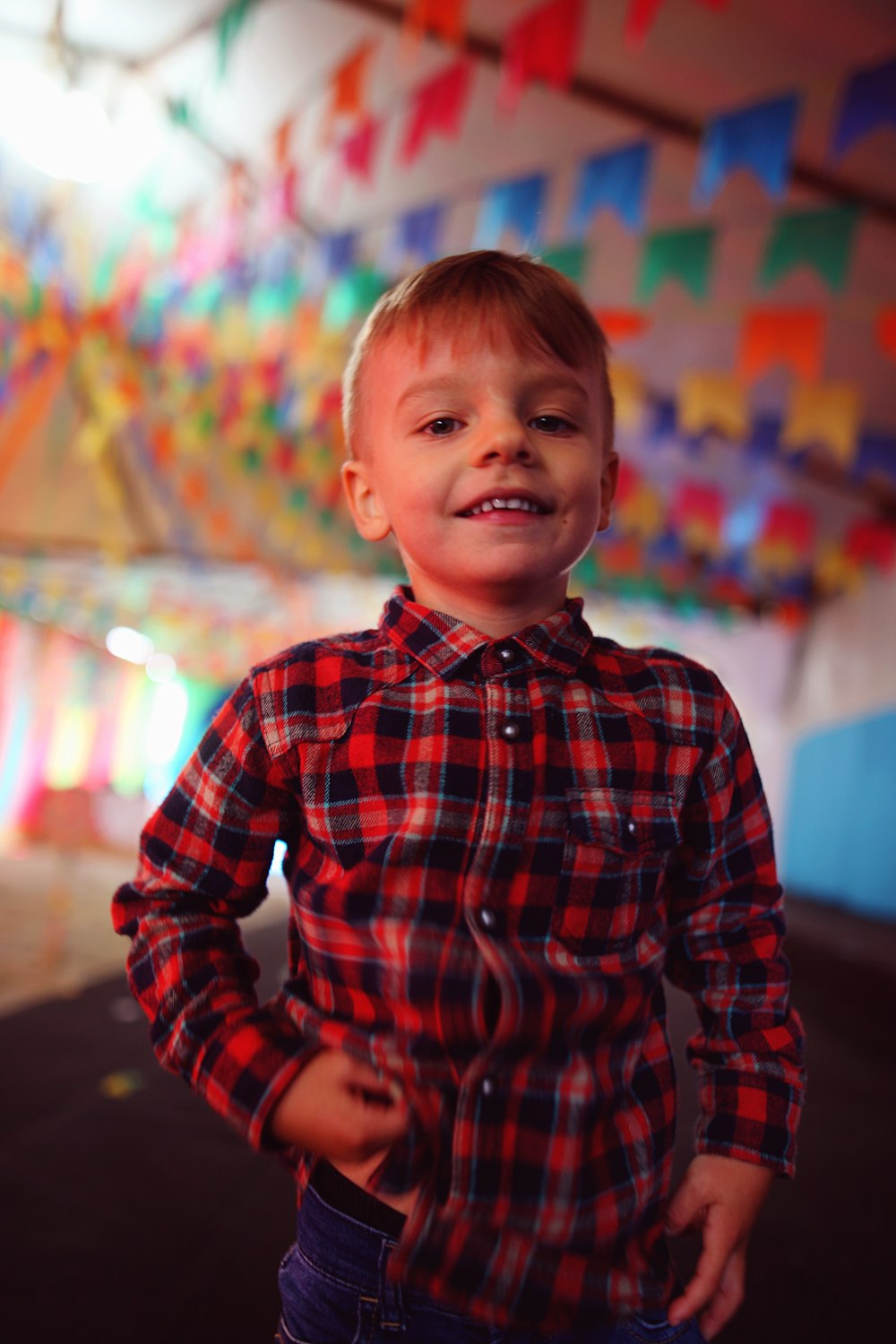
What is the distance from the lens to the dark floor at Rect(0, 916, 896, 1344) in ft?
4.55

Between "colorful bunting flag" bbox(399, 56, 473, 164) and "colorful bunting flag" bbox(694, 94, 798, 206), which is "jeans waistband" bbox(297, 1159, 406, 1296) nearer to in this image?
"colorful bunting flag" bbox(694, 94, 798, 206)

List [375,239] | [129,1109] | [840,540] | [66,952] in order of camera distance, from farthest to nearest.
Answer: [840,540]
[66,952]
[375,239]
[129,1109]

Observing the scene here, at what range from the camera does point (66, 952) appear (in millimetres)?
4117

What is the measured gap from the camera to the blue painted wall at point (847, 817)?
233 inches

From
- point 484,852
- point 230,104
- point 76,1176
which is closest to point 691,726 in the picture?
point 484,852

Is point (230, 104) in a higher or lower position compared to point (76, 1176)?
higher

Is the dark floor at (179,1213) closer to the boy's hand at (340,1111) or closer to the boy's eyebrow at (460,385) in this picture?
the boy's hand at (340,1111)

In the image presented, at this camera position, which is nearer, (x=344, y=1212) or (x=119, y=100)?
(x=344, y=1212)

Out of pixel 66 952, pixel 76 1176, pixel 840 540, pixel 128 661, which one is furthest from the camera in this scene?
pixel 128 661

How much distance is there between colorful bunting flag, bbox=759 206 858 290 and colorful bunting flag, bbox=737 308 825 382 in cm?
40

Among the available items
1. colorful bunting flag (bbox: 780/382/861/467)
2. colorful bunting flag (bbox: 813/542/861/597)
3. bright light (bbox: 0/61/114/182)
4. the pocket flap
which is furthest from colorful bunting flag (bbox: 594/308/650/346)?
colorful bunting flag (bbox: 813/542/861/597)

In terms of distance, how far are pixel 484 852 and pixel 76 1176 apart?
1.63 m

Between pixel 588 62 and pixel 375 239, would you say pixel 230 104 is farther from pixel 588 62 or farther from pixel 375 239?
pixel 588 62

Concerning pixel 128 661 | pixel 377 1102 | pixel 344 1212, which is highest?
pixel 128 661
